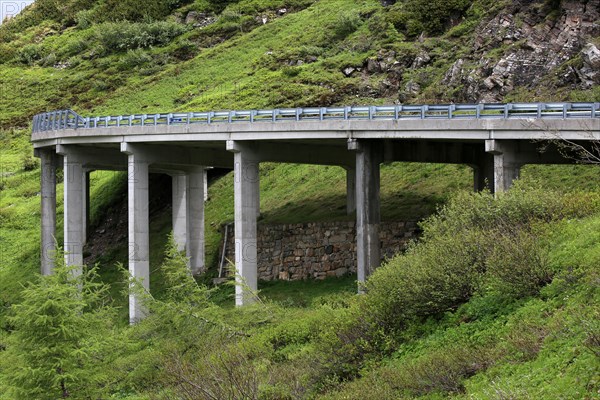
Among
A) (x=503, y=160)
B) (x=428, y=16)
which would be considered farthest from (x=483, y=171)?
(x=428, y=16)

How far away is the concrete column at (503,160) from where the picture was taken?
3791 cm

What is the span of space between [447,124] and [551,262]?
1306 cm

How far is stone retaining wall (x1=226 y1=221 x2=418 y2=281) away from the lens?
47.5 meters

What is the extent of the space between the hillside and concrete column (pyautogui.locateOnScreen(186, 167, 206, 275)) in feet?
2.97

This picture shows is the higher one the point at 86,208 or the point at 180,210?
the point at 86,208

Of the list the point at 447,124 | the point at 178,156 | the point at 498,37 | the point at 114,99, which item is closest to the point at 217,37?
the point at 114,99

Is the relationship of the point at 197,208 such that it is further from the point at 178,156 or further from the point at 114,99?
the point at 114,99

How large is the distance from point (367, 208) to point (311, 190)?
15867 mm

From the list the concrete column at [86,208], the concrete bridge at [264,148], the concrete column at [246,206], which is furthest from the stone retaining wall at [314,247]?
the concrete column at [86,208]

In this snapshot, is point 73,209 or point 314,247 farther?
point 73,209

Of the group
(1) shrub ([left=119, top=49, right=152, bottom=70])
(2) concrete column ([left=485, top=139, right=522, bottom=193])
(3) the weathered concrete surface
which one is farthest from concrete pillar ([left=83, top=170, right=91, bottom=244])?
(1) shrub ([left=119, top=49, right=152, bottom=70])

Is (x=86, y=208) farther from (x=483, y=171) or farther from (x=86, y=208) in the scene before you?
(x=483, y=171)

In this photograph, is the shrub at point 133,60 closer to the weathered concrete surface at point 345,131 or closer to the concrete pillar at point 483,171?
the weathered concrete surface at point 345,131

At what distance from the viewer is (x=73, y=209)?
177 ft
